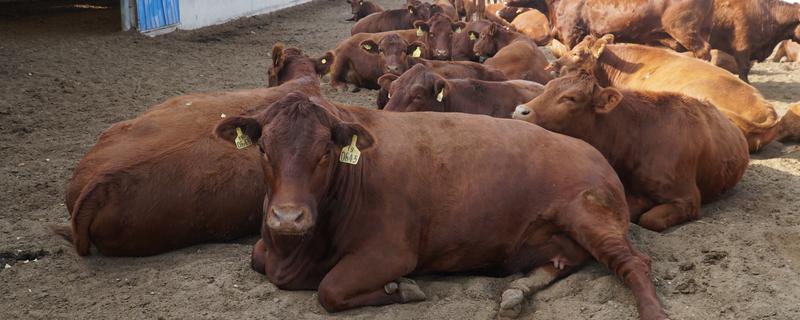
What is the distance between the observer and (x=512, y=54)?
11.8m

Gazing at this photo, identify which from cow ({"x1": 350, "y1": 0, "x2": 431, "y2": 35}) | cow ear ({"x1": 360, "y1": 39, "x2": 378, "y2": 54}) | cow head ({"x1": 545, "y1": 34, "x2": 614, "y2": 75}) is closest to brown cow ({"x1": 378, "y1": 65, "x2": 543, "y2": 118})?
cow head ({"x1": 545, "y1": 34, "x2": 614, "y2": 75})

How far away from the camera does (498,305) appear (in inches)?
192

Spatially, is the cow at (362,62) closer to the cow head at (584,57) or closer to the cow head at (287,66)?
the cow head at (584,57)

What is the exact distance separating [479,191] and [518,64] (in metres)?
6.53

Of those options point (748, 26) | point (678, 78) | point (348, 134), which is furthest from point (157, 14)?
point (348, 134)

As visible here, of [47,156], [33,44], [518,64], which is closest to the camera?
[47,156]

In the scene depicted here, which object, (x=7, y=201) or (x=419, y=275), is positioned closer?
(x=419, y=275)

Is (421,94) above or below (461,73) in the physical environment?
above

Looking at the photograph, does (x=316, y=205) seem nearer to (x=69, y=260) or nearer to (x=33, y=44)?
(x=69, y=260)

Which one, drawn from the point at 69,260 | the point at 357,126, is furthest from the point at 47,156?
the point at 357,126

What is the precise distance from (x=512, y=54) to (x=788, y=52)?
6.80 metres

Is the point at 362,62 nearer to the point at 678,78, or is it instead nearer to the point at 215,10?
the point at 678,78

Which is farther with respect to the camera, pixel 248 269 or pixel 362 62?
pixel 362 62

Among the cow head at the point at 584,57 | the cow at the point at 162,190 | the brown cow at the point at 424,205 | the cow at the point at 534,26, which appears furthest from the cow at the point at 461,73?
the cow at the point at 534,26
